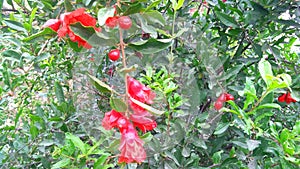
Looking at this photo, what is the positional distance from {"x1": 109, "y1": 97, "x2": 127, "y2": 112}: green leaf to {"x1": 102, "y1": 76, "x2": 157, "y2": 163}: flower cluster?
2cm

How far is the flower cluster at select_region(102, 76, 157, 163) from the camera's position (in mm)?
590

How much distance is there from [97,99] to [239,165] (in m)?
0.37

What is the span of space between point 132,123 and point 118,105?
6 cm

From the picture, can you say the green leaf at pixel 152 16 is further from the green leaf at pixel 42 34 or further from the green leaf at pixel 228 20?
the green leaf at pixel 228 20

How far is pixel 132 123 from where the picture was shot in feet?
2.00

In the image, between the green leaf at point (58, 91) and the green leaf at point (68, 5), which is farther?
the green leaf at point (58, 91)

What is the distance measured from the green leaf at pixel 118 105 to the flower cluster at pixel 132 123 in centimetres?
2

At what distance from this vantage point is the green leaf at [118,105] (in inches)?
21.5

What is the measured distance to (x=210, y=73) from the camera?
817mm

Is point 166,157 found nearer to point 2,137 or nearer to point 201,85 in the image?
point 201,85

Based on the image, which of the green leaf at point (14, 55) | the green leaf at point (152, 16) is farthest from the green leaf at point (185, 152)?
the green leaf at point (14, 55)

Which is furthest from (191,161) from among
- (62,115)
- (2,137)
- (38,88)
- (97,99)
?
(38,88)

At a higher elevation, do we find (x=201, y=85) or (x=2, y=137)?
(x=201, y=85)

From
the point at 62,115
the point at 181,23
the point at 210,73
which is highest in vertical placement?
the point at 181,23
